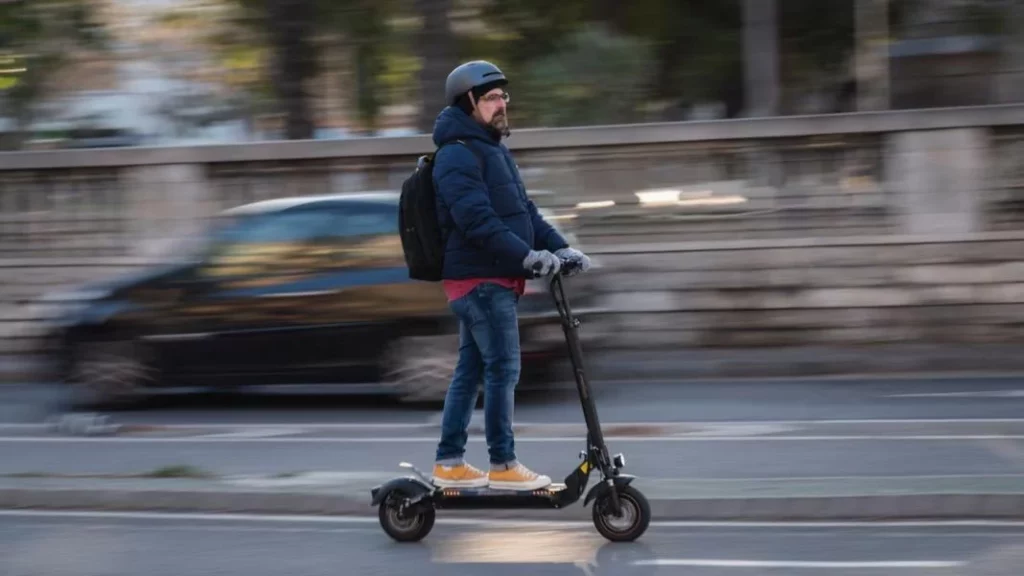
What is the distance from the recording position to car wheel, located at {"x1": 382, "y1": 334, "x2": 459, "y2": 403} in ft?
36.9

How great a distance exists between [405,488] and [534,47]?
1665 cm

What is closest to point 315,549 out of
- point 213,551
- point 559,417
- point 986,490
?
point 213,551

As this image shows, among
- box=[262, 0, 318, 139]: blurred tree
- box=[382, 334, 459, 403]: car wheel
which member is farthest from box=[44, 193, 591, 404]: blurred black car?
box=[262, 0, 318, 139]: blurred tree

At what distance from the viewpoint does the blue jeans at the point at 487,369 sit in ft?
21.1

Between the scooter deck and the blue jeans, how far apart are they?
0.13 meters

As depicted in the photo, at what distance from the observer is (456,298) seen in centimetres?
647

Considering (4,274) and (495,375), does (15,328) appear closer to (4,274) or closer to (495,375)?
(4,274)

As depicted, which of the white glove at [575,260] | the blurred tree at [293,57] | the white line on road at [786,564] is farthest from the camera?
the blurred tree at [293,57]

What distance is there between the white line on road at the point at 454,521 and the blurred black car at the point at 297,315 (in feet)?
12.5

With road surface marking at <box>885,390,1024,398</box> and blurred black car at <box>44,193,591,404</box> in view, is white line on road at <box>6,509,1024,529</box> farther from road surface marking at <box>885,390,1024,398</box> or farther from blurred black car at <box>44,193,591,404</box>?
road surface marking at <box>885,390,1024,398</box>

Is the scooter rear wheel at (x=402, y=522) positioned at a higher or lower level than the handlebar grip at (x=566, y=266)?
lower

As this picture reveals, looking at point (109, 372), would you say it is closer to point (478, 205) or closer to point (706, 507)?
point (706, 507)

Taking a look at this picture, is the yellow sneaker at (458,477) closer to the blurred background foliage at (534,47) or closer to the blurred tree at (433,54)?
the blurred tree at (433,54)

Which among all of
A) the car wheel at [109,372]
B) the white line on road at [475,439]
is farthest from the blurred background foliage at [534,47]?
the white line on road at [475,439]
